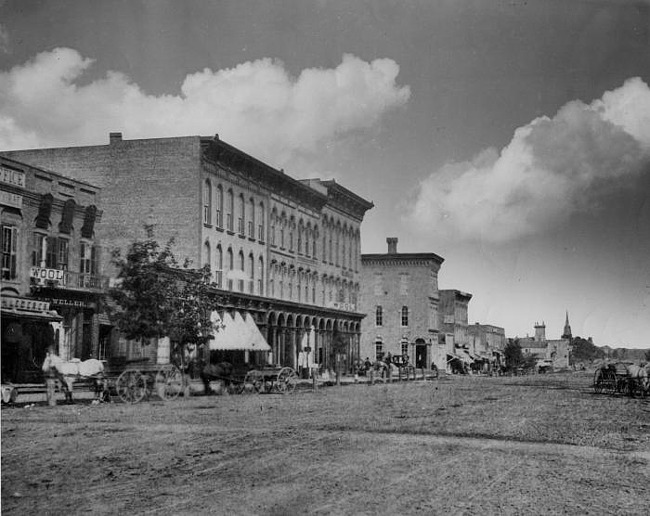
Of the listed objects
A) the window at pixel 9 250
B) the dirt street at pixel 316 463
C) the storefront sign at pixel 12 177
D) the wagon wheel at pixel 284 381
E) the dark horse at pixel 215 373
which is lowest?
the dirt street at pixel 316 463

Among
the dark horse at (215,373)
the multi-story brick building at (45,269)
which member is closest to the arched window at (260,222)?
the multi-story brick building at (45,269)

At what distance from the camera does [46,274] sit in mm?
28812

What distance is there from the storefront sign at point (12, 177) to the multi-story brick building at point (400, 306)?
49672 millimetres

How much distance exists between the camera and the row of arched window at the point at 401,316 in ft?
252

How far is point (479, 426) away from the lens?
57.6 ft

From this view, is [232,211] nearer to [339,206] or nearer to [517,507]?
[339,206]

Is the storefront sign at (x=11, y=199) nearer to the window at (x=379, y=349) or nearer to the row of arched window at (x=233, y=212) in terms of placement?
the row of arched window at (x=233, y=212)

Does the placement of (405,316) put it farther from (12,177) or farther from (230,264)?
(12,177)


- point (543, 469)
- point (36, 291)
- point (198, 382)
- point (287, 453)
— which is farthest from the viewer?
point (198, 382)

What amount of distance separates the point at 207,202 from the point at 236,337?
20.9 feet

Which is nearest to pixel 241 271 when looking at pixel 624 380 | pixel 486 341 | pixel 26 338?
pixel 26 338

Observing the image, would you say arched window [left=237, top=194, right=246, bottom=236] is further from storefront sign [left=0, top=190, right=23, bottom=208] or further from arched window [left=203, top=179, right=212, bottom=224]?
storefront sign [left=0, top=190, right=23, bottom=208]

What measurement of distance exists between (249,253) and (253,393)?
1440cm

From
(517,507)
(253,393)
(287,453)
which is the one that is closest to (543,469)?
(517,507)
